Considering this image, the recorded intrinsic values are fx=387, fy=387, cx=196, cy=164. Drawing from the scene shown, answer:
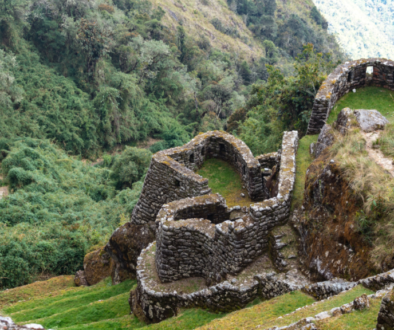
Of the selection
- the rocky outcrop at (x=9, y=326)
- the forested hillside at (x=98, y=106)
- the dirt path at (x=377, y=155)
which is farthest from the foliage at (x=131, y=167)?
the rocky outcrop at (x=9, y=326)

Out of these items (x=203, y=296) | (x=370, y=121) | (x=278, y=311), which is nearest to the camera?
(x=278, y=311)

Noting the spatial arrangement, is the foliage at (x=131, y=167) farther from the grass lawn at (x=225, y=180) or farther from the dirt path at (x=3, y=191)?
the grass lawn at (x=225, y=180)

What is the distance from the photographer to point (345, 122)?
10.5m

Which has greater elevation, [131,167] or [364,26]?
[364,26]

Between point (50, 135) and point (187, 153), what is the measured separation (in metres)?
31.5

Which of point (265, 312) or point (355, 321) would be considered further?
point (265, 312)

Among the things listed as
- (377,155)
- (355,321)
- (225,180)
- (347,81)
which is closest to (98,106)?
(225,180)

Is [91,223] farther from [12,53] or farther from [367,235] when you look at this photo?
[12,53]

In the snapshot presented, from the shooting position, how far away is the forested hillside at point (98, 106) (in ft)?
66.5

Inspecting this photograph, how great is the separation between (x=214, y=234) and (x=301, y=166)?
12.5ft

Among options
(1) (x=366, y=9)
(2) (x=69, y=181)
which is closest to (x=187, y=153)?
(2) (x=69, y=181)

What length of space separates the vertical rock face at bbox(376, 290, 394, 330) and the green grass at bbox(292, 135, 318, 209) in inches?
214

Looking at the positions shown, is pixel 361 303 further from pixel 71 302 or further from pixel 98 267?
pixel 98 267

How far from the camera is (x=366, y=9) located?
104812 mm
